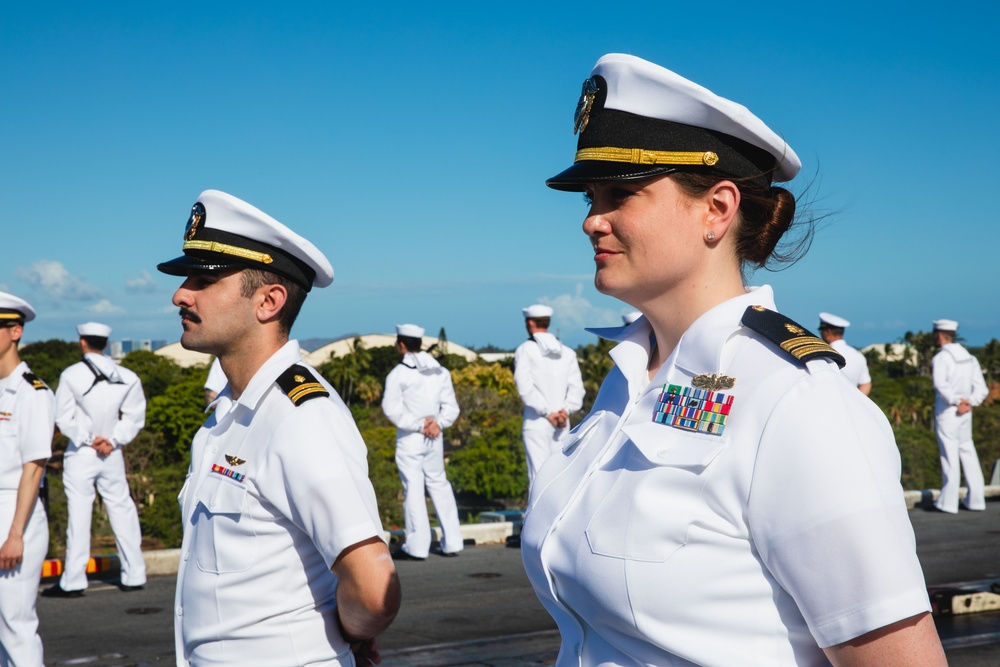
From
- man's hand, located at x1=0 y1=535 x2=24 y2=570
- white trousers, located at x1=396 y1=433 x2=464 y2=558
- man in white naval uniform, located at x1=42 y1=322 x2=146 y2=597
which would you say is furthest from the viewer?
white trousers, located at x1=396 y1=433 x2=464 y2=558

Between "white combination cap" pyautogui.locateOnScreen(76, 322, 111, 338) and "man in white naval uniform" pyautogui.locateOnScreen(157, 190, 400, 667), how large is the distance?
701 centimetres

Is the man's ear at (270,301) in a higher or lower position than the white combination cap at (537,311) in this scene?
higher

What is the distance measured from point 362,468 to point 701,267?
1.52 metres

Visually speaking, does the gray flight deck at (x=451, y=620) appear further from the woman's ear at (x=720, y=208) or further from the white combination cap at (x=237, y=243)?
the woman's ear at (x=720, y=208)

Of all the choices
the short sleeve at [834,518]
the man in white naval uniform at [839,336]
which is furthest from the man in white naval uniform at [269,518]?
the man in white naval uniform at [839,336]

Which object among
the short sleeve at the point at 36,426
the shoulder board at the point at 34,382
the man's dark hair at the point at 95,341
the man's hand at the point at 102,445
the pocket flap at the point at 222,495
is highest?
A: the pocket flap at the point at 222,495

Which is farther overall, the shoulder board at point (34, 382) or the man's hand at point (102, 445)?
the man's hand at point (102, 445)

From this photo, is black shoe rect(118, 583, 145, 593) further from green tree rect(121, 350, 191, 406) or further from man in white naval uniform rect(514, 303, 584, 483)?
green tree rect(121, 350, 191, 406)

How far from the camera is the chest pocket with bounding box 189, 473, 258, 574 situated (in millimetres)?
2990

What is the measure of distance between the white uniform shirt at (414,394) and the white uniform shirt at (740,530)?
9197 millimetres

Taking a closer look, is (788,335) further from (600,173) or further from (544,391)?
(544,391)

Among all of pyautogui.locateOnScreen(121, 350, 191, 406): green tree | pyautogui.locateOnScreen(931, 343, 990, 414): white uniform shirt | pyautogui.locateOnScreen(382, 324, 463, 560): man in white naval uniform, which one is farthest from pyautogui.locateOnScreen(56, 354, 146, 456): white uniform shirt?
pyautogui.locateOnScreen(931, 343, 990, 414): white uniform shirt

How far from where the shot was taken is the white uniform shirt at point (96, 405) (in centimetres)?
933

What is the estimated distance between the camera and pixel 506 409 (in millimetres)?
25250
